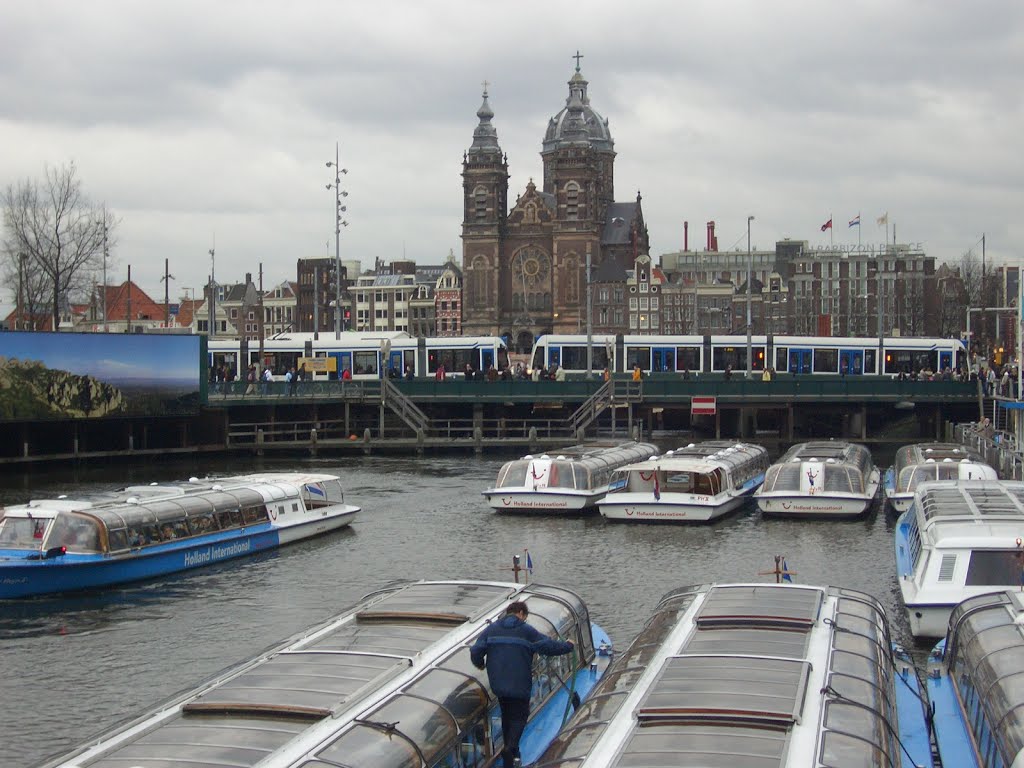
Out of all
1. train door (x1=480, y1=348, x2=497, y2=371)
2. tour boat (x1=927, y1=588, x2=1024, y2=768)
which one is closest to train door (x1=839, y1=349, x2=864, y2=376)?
train door (x1=480, y1=348, x2=497, y2=371)

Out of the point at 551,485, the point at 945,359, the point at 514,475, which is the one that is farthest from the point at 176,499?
the point at 945,359

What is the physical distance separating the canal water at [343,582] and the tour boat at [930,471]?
98 cm

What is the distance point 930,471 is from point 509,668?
100 ft

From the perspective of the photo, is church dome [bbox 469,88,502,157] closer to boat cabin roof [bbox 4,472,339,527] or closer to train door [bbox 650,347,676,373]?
train door [bbox 650,347,676,373]

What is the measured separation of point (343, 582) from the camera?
33.3m

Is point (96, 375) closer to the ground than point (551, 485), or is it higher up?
higher up

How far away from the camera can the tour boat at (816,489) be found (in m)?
42.2

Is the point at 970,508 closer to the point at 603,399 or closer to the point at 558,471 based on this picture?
the point at 558,471

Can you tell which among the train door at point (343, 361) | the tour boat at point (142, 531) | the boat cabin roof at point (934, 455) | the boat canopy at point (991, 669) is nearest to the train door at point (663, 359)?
the train door at point (343, 361)

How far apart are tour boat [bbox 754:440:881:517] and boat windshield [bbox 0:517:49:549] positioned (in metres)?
21.6

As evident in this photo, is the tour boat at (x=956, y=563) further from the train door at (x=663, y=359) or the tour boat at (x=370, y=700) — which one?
the train door at (x=663, y=359)

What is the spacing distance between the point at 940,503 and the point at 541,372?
164ft

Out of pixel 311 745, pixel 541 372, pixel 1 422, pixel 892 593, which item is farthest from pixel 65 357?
pixel 311 745

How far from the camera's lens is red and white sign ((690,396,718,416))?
71188 mm
